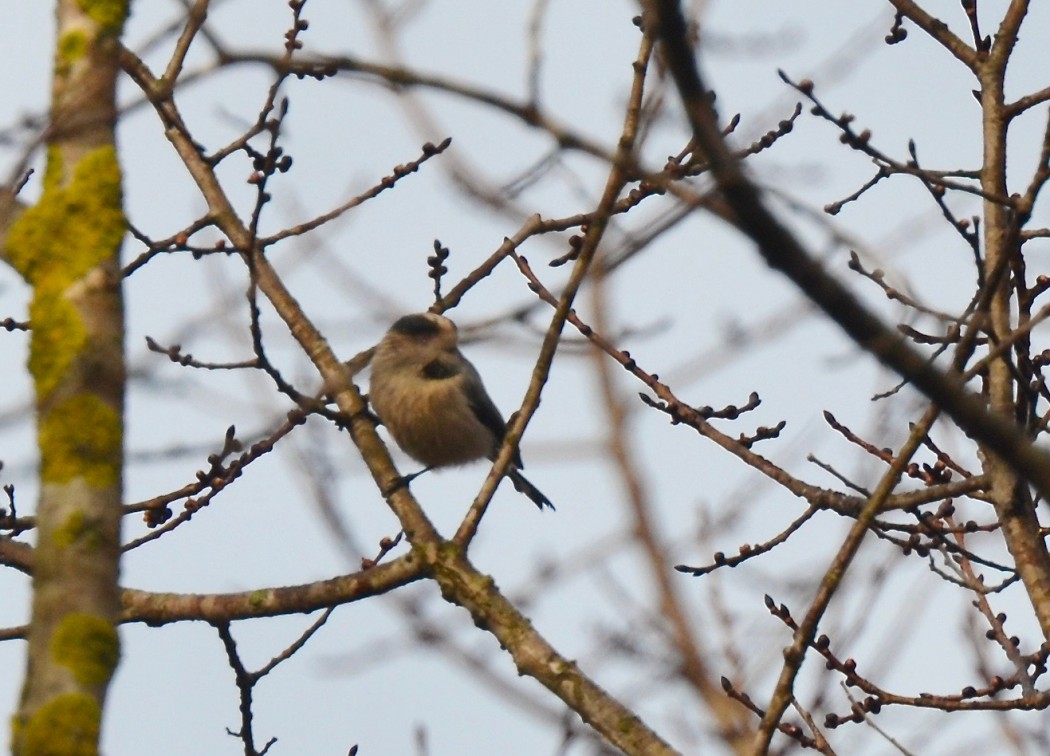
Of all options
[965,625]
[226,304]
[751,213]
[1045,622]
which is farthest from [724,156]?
[965,625]

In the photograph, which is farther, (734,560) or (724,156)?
(734,560)

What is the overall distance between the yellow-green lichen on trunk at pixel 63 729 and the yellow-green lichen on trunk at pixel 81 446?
0.47m

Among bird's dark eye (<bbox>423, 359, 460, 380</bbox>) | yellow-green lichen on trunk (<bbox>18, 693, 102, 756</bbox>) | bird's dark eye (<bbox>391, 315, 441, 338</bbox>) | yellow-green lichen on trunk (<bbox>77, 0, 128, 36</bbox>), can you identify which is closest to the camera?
yellow-green lichen on trunk (<bbox>18, 693, 102, 756</bbox>)

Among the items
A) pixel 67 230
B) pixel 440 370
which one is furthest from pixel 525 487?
pixel 67 230

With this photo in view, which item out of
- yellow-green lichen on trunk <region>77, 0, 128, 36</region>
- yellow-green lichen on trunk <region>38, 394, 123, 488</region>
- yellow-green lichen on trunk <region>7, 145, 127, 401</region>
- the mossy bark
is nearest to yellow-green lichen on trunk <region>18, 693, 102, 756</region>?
the mossy bark

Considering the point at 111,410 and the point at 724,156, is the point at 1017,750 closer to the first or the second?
the point at 111,410

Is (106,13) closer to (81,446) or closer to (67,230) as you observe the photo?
(67,230)

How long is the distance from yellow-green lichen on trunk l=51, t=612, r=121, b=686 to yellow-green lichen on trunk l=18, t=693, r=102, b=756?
0.05 meters

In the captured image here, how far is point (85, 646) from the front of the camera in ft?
9.40

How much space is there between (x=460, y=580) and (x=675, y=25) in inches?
108

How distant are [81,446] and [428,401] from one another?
186 inches

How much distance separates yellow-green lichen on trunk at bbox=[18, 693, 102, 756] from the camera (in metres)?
2.78

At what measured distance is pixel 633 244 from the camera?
2420 mm

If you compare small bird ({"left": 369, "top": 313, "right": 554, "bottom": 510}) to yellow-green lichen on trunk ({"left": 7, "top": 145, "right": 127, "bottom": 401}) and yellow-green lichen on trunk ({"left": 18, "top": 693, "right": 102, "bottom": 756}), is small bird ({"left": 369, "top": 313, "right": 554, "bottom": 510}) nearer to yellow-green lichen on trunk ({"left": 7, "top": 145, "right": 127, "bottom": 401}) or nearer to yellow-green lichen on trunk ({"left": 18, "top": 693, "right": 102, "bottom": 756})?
yellow-green lichen on trunk ({"left": 7, "top": 145, "right": 127, "bottom": 401})
